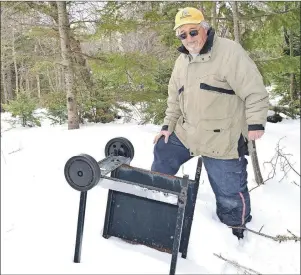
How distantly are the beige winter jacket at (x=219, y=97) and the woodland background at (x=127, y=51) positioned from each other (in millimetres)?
1893

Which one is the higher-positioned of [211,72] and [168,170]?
[211,72]

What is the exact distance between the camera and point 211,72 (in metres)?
2.90

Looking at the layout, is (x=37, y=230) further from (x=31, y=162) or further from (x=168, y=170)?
(x=31, y=162)

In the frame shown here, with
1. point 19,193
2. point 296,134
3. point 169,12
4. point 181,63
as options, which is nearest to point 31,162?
point 19,193

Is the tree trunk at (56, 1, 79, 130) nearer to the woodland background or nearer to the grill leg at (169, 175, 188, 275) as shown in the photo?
the woodland background

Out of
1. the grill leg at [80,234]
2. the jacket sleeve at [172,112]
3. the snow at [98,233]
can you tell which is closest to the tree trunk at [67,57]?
the snow at [98,233]

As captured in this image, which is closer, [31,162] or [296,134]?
[31,162]

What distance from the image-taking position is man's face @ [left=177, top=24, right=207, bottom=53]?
282cm

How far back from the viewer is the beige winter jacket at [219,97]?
112 inches

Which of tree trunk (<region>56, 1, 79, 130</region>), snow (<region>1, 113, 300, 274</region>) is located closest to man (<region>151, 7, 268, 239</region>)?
snow (<region>1, 113, 300, 274</region>)

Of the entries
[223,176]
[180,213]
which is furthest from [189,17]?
[180,213]

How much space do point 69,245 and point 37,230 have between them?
1.06 ft

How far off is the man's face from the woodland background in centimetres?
193

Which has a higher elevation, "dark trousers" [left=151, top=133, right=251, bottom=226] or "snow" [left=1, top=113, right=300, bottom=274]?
"dark trousers" [left=151, top=133, right=251, bottom=226]
